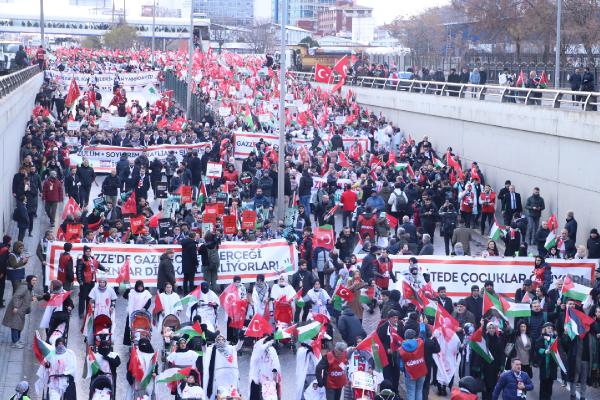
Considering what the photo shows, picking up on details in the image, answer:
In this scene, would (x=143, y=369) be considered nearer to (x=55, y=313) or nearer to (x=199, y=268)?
(x=55, y=313)

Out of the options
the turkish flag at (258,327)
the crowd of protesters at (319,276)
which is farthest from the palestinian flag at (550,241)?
the turkish flag at (258,327)

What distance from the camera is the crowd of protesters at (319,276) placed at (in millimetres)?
14453

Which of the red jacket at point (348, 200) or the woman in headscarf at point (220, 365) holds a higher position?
the red jacket at point (348, 200)

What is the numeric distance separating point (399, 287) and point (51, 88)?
31608mm

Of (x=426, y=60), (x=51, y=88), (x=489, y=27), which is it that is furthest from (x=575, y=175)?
(x=426, y=60)

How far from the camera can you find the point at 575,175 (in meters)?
26.2

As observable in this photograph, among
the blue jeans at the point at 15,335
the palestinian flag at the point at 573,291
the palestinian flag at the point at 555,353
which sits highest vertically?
the palestinian flag at the point at 573,291

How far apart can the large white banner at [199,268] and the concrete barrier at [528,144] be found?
7.39m

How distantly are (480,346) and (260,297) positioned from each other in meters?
3.62

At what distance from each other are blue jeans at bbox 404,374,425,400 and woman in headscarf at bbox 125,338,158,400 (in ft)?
10.00

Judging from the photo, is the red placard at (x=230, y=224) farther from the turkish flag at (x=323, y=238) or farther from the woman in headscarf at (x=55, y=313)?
the woman in headscarf at (x=55, y=313)

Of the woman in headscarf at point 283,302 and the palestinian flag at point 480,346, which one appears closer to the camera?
the palestinian flag at point 480,346

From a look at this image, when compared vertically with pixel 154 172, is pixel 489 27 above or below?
above

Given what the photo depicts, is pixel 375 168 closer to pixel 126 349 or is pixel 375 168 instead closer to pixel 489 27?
pixel 126 349
